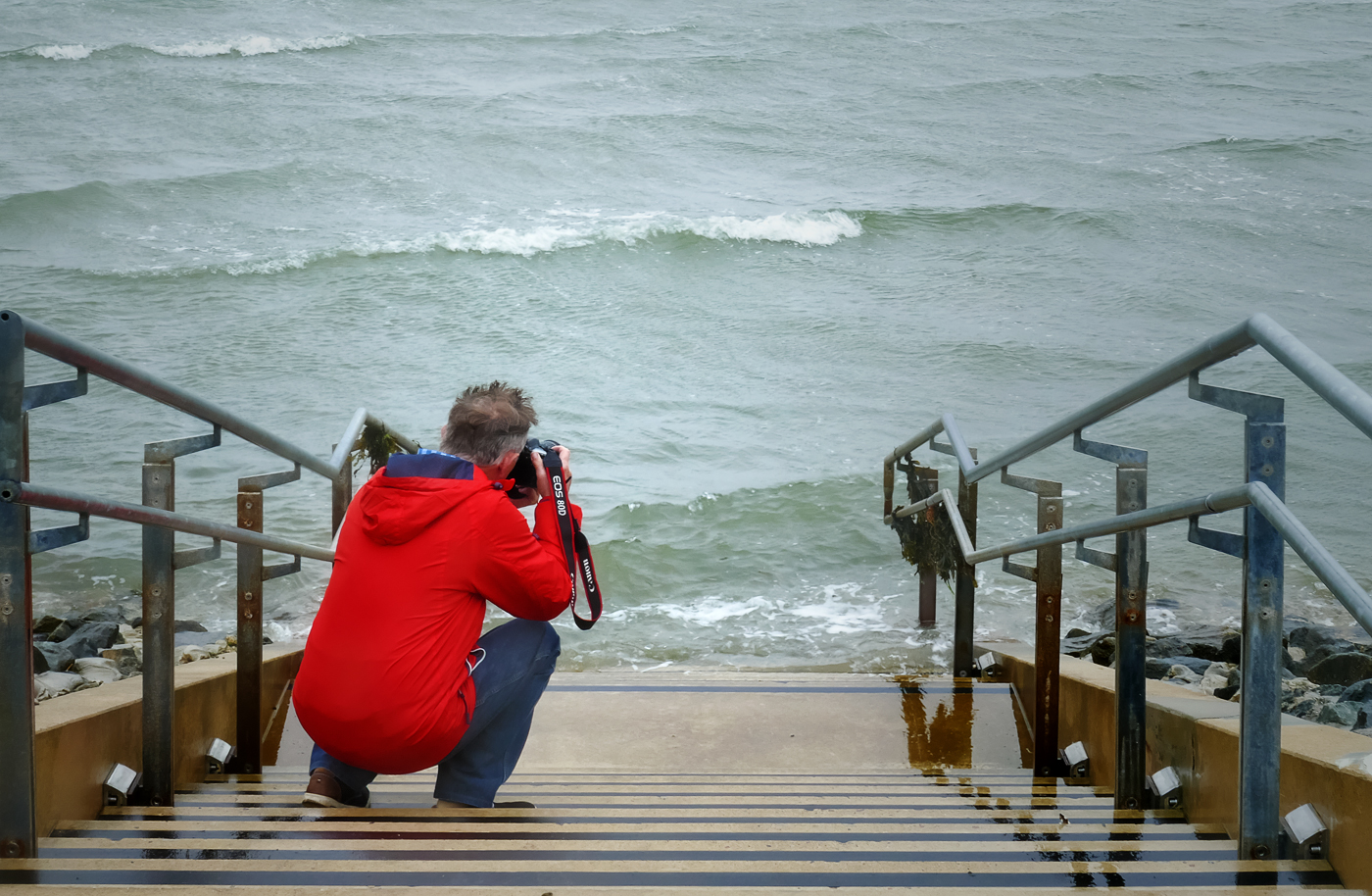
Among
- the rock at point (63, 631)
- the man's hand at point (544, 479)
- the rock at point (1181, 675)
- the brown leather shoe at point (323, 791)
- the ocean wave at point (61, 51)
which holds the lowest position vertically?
the rock at point (63, 631)

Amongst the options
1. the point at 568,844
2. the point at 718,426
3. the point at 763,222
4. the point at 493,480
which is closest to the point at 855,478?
the point at 718,426

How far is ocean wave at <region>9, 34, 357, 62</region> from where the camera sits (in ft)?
79.5

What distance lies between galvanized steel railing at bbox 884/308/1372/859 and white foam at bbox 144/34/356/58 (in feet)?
88.1

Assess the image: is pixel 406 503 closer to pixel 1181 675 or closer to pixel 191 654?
pixel 191 654

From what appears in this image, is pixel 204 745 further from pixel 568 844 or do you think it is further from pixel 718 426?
pixel 718 426

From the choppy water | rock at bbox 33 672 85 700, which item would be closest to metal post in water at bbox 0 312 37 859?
rock at bbox 33 672 85 700

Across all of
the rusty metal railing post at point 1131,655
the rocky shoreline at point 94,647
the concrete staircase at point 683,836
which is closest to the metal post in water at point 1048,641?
the concrete staircase at point 683,836

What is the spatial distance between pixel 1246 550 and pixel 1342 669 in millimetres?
3926

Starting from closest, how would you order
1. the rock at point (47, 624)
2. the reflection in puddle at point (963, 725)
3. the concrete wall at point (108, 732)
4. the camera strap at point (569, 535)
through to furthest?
the concrete wall at point (108, 732), the camera strap at point (569, 535), the reflection in puddle at point (963, 725), the rock at point (47, 624)

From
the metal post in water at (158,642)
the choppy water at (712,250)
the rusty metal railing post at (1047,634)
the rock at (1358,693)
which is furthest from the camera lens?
the choppy water at (712,250)

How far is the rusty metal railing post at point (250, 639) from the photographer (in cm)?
293

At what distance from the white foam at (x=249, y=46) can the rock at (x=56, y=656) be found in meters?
23.6

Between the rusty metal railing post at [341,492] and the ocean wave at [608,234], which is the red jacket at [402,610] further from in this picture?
the ocean wave at [608,234]

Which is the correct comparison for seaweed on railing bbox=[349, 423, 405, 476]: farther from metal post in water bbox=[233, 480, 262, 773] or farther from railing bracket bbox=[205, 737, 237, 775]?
railing bracket bbox=[205, 737, 237, 775]
